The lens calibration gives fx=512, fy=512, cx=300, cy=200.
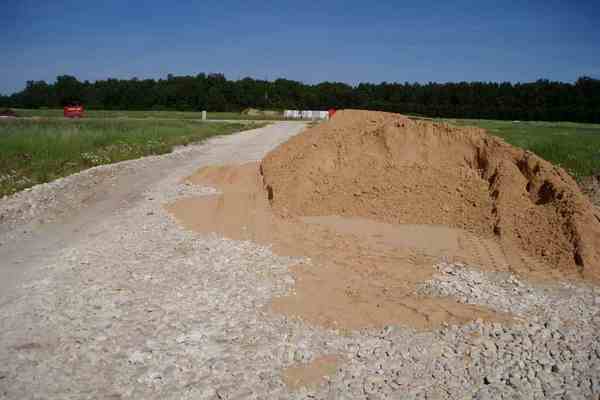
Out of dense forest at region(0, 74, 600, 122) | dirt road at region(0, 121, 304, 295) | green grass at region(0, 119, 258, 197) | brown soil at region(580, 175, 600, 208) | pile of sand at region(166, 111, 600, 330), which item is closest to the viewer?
pile of sand at region(166, 111, 600, 330)

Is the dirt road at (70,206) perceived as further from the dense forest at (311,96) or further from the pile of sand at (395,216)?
the dense forest at (311,96)

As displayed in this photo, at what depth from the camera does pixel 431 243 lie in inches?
364

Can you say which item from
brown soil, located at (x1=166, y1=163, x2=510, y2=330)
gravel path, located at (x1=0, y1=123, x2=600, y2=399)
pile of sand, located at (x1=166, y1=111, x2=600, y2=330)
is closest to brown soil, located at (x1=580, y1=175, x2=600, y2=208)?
pile of sand, located at (x1=166, y1=111, x2=600, y2=330)

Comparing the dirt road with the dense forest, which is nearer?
the dirt road

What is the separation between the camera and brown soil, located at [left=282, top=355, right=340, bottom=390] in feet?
15.6

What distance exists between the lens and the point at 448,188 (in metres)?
10.6

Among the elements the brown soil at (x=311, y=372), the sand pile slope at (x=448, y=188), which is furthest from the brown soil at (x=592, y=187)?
the brown soil at (x=311, y=372)

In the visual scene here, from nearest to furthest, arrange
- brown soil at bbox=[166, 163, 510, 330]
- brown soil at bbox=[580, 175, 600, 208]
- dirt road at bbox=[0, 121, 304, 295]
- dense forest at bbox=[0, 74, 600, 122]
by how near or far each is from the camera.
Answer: brown soil at bbox=[166, 163, 510, 330]
dirt road at bbox=[0, 121, 304, 295]
brown soil at bbox=[580, 175, 600, 208]
dense forest at bbox=[0, 74, 600, 122]

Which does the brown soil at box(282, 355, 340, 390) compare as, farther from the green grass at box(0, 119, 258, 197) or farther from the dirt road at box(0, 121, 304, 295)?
the green grass at box(0, 119, 258, 197)

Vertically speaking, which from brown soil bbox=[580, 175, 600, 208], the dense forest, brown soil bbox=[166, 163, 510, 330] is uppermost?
the dense forest

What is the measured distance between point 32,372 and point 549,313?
5720mm

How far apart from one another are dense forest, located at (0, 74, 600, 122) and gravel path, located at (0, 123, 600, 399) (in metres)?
74.7

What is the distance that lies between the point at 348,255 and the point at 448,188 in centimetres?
327

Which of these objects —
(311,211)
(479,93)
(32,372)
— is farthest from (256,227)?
(479,93)
